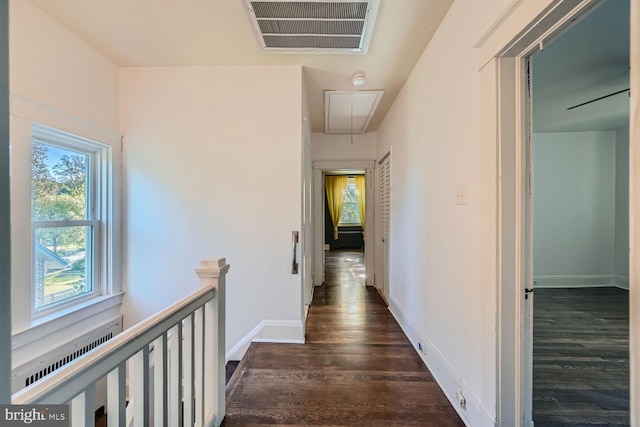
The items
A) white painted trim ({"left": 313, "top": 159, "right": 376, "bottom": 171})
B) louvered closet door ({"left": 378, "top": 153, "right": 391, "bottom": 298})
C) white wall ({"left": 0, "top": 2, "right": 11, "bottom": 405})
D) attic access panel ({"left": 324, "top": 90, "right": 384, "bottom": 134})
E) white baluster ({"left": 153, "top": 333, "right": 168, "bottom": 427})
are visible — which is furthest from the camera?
→ white painted trim ({"left": 313, "top": 159, "right": 376, "bottom": 171})

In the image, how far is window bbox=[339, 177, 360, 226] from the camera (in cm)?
933

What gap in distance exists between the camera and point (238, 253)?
2.55 meters

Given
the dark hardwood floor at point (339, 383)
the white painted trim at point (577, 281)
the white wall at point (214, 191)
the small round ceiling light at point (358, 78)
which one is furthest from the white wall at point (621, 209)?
the white wall at point (214, 191)

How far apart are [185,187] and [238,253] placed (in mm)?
797

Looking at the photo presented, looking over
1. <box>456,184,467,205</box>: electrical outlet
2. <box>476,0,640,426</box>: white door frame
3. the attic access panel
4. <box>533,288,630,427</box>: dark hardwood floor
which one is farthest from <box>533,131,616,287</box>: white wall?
<box>476,0,640,426</box>: white door frame

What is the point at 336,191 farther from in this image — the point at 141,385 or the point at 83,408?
the point at 83,408

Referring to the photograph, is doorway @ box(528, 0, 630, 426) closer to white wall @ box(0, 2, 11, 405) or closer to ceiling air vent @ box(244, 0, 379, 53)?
ceiling air vent @ box(244, 0, 379, 53)

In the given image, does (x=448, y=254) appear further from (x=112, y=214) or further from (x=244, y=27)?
(x=112, y=214)

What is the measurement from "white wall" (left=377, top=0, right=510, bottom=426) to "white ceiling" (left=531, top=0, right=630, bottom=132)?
0.48 metres

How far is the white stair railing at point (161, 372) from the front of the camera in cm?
71

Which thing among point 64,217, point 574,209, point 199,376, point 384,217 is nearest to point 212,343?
point 199,376

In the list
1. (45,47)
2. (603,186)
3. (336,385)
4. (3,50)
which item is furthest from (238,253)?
(603,186)

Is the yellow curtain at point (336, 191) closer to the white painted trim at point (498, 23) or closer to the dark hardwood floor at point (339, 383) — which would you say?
the dark hardwood floor at point (339, 383)

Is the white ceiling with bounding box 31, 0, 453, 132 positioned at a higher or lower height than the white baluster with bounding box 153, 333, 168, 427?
higher
